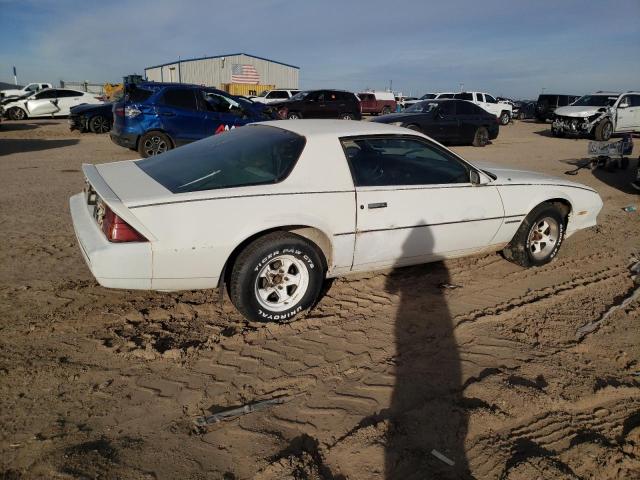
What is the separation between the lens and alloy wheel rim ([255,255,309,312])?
135 inches

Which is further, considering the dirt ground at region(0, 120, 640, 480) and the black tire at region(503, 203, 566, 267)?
the black tire at region(503, 203, 566, 267)

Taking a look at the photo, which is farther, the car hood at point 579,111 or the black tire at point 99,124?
the car hood at point 579,111

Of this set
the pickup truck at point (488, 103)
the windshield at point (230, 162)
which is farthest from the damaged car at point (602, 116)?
the windshield at point (230, 162)

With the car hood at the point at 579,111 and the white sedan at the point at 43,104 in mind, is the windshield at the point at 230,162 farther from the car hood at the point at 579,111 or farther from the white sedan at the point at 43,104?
the white sedan at the point at 43,104

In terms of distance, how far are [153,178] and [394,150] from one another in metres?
1.97

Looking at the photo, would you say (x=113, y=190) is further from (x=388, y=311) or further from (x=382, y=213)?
(x=388, y=311)

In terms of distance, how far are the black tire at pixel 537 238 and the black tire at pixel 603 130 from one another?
1528cm

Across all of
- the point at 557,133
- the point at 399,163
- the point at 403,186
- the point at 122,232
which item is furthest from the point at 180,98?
the point at 557,133

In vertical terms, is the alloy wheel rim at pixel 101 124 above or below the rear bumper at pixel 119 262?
above

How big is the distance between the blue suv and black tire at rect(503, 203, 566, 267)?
7.20 meters

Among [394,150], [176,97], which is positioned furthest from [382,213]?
[176,97]

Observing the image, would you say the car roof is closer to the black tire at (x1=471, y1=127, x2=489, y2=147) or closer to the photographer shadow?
the photographer shadow

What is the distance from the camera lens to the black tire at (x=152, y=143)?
10.0 meters

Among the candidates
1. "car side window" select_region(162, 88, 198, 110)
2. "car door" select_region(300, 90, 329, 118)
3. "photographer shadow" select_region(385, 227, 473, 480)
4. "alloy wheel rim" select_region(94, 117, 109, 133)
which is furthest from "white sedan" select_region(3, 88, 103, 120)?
"photographer shadow" select_region(385, 227, 473, 480)
